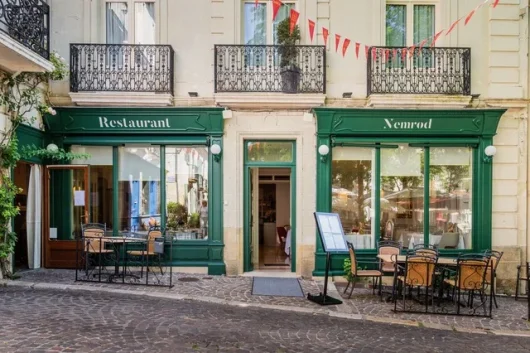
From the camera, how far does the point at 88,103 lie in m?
9.73

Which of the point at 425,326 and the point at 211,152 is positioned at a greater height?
the point at 211,152

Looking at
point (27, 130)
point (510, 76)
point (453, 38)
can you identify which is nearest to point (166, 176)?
A: point (27, 130)

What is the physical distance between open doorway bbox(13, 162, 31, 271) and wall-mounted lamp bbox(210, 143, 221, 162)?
403 cm

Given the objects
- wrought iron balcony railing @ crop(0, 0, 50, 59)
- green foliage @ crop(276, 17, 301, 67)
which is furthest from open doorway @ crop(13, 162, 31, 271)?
green foliage @ crop(276, 17, 301, 67)

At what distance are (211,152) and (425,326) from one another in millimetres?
5632

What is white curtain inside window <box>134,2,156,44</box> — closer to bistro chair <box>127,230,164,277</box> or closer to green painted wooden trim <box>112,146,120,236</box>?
green painted wooden trim <box>112,146,120,236</box>

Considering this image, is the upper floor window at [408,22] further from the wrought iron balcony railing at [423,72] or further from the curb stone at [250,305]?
the curb stone at [250,305]

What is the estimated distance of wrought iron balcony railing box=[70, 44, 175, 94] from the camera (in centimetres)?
976

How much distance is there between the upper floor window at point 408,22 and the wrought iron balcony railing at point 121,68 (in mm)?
5086

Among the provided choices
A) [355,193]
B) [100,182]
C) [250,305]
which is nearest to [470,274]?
[355,193]

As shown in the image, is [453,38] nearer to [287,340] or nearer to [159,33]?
[159,33]

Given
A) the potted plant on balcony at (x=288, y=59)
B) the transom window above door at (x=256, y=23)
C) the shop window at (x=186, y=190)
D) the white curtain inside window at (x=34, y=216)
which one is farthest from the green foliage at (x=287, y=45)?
the white curtain inside window at (x=34, y=216)

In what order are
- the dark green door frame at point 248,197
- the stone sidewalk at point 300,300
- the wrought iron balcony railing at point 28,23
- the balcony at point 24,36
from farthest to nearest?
the dark green door frame at point 248,197, the wrought iron balcony railing at point 28,23, the balcony at point 24,36, the stone sidewalk at point 300,300

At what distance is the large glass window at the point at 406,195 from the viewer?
33.5 feet
